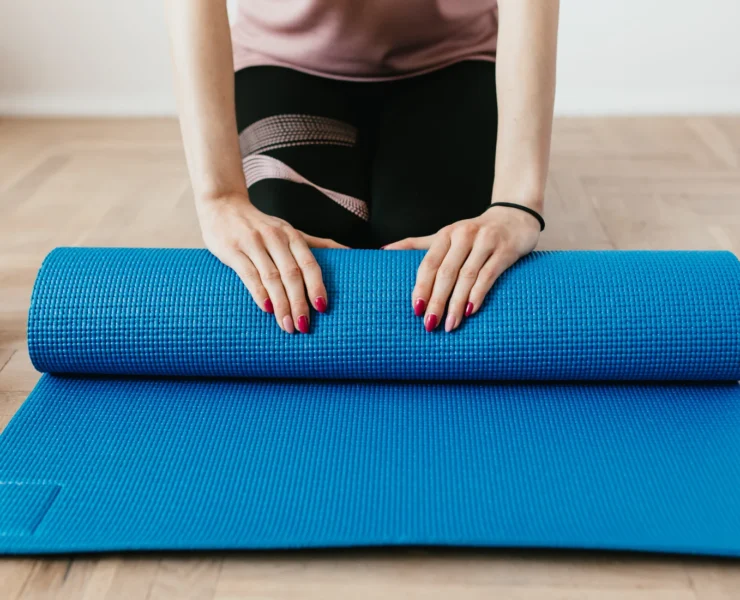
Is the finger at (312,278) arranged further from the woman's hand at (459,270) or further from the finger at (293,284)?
the woman's hand at (459,270)

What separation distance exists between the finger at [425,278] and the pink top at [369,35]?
2.19 feet

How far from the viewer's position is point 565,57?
2.89m

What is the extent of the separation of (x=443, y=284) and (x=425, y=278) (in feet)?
0.09

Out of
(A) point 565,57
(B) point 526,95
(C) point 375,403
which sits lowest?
(A) point 565,57

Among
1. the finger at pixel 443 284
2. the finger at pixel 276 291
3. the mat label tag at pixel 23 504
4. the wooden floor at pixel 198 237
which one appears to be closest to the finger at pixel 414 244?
the finger at pixel 443 284

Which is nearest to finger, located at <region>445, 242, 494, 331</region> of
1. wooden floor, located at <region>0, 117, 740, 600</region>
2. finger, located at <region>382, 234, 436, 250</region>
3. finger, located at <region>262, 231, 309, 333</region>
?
finger, located at <region>382, 234, 436, 250</region>

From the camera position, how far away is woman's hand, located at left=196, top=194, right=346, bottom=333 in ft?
3.61

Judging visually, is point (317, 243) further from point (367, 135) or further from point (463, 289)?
point (367, 135)

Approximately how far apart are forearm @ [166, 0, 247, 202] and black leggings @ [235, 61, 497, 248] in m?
0.17

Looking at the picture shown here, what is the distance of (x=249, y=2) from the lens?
1699 mm

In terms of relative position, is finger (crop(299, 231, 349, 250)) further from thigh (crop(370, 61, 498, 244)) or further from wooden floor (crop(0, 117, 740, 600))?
wooden floor (crop(0, 117, 740, 600))

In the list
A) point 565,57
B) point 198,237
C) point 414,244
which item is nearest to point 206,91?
point 414,244

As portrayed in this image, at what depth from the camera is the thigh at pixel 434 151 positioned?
1426mm

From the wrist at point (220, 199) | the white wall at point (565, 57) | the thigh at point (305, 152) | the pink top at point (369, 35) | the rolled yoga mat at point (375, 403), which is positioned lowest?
the white wall at point (565, 57)
